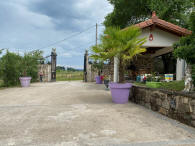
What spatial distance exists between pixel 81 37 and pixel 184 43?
14.7m

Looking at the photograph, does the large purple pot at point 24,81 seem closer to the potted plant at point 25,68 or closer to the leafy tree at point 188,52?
the potted plant at point 25,68

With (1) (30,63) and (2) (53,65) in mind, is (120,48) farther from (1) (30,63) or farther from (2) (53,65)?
(2) (53,65)

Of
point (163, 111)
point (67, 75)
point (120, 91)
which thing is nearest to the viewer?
point (163, 111)

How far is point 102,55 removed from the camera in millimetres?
3756

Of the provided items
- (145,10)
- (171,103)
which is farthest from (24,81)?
(145,10)

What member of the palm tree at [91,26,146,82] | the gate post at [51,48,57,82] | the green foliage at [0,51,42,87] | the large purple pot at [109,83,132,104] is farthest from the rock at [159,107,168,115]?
the gate post at [51,48,57,82]

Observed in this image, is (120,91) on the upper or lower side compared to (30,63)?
lower

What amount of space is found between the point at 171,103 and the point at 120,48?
6.00 ft

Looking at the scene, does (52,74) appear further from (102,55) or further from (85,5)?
(102,55)

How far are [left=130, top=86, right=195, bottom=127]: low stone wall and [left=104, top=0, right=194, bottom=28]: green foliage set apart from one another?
Answer: 348 inches

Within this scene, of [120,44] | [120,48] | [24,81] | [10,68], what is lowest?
[24,81]

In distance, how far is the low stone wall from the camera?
2168 millimetres

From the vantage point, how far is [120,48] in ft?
11.5

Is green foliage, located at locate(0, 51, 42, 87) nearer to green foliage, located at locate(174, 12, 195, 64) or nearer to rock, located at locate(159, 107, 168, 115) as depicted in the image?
rock, located at locate(159, 107, 168, 115)
